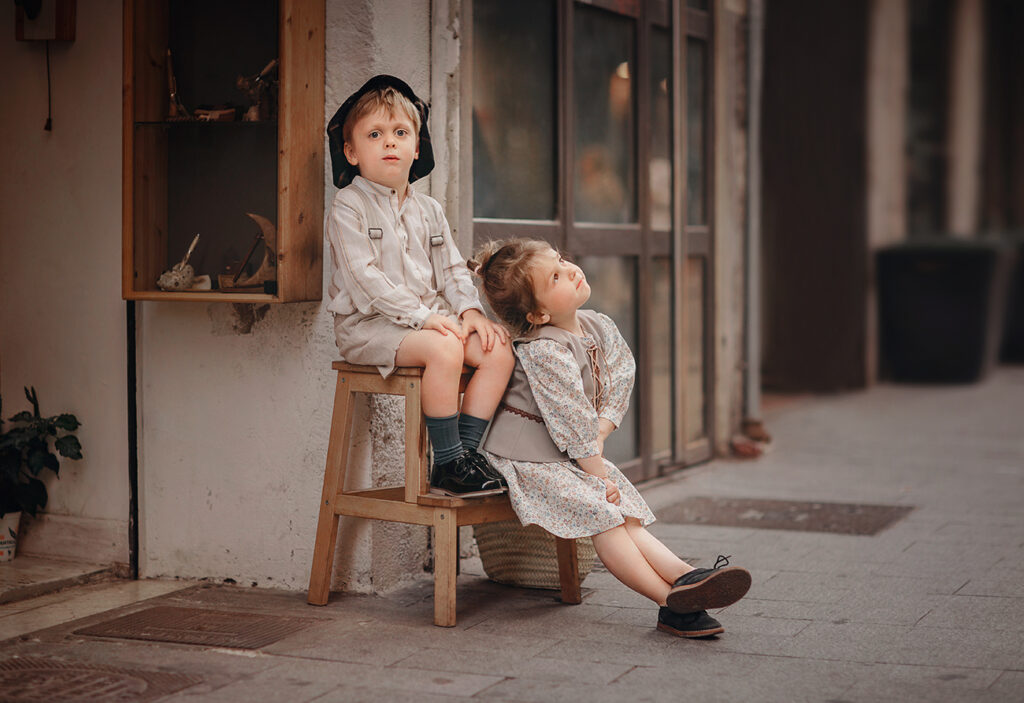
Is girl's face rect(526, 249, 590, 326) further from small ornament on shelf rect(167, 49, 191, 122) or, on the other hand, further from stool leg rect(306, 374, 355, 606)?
small ornament on shelf rect(167, 49, 191, 122)

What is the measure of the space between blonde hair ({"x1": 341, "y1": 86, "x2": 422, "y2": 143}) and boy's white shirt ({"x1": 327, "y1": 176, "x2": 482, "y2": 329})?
0.62ft

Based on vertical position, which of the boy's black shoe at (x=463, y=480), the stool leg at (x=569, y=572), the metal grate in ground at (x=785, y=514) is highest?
the boy's black shoe at (x=463, y=480)

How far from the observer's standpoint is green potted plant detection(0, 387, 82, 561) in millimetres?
5066

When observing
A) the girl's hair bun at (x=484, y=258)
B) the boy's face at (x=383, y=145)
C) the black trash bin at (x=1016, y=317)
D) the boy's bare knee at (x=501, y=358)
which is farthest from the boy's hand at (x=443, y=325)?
the black trash bin at (x=1016, y=317)

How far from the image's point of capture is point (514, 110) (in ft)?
19.4

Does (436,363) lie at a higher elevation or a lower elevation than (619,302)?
lower

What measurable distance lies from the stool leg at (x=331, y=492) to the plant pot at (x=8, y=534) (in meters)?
1.33

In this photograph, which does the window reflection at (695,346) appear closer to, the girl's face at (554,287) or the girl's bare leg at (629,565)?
the girl's face at (554,287)

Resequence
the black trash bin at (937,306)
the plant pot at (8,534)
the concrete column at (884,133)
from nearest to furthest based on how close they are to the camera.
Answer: the plant pot at (8,534) < the concrete column at (884,133) < the black trash bin at (937,306)

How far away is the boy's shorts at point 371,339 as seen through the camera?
4242mm

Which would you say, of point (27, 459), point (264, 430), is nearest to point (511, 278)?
point (264, 430)

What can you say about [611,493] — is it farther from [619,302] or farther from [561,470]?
[619,302]

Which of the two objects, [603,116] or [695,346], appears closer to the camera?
[603,116]

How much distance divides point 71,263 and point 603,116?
268 cm
